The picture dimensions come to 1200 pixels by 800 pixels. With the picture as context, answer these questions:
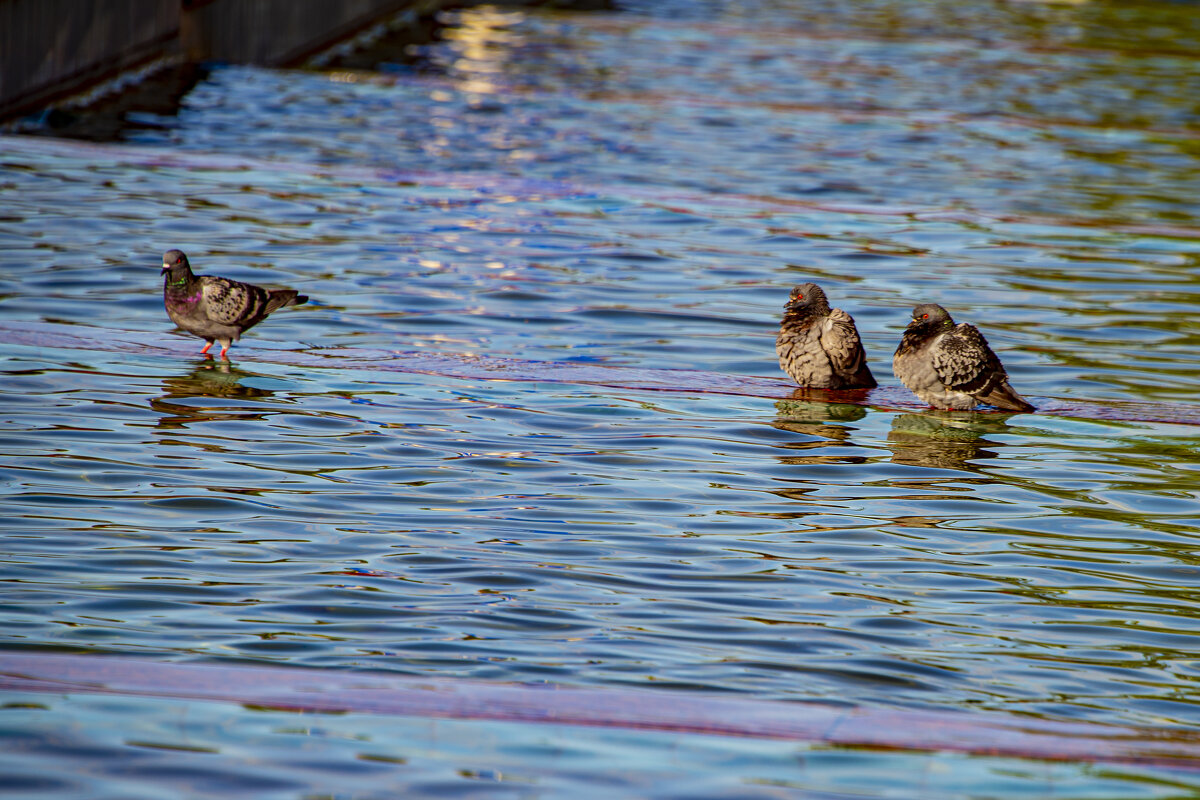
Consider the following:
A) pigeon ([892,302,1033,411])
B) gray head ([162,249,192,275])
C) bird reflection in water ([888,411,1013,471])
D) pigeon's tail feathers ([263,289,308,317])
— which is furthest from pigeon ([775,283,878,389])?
gray head ([162,249,192,275])

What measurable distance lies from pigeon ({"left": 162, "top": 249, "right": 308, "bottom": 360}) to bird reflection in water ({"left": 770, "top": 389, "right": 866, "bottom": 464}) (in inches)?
121

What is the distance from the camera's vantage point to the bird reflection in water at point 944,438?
25.5 feet

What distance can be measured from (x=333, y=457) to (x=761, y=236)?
6.35 meters

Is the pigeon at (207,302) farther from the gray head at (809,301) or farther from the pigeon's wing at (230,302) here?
the gray head at (809,301)

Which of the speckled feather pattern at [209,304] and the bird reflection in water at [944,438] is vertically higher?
the speckled feather pattern at [209,304]

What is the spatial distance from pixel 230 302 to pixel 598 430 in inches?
88.5

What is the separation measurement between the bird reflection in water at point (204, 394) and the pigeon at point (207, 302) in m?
0.22

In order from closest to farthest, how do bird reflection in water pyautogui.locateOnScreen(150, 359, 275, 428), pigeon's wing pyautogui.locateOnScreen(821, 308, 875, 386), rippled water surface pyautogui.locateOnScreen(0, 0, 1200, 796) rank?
rippled water surface pyautogui.locateOnScreen(0, 0, 1200, 796)
bird reflection in water pyautogui.locateOnScreen(150, 359, 275, 428)
pigeon's wing pyautogui.locateOnScreen(821, 308, 875, 386)

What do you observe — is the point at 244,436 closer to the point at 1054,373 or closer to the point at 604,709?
the point at 604,709

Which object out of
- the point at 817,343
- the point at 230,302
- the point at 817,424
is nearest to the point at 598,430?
the point at 817,424

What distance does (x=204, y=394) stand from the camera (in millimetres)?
8242

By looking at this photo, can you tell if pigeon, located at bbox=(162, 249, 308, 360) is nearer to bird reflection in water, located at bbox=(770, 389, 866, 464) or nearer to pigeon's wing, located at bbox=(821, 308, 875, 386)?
bird reflection in water, located at bbox=(770, 389, 866, 464)

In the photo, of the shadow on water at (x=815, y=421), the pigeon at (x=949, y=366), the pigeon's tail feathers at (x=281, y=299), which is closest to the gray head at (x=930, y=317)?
the pigeon at (x=949, y=366)

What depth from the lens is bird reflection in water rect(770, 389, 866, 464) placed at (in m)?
7.70
